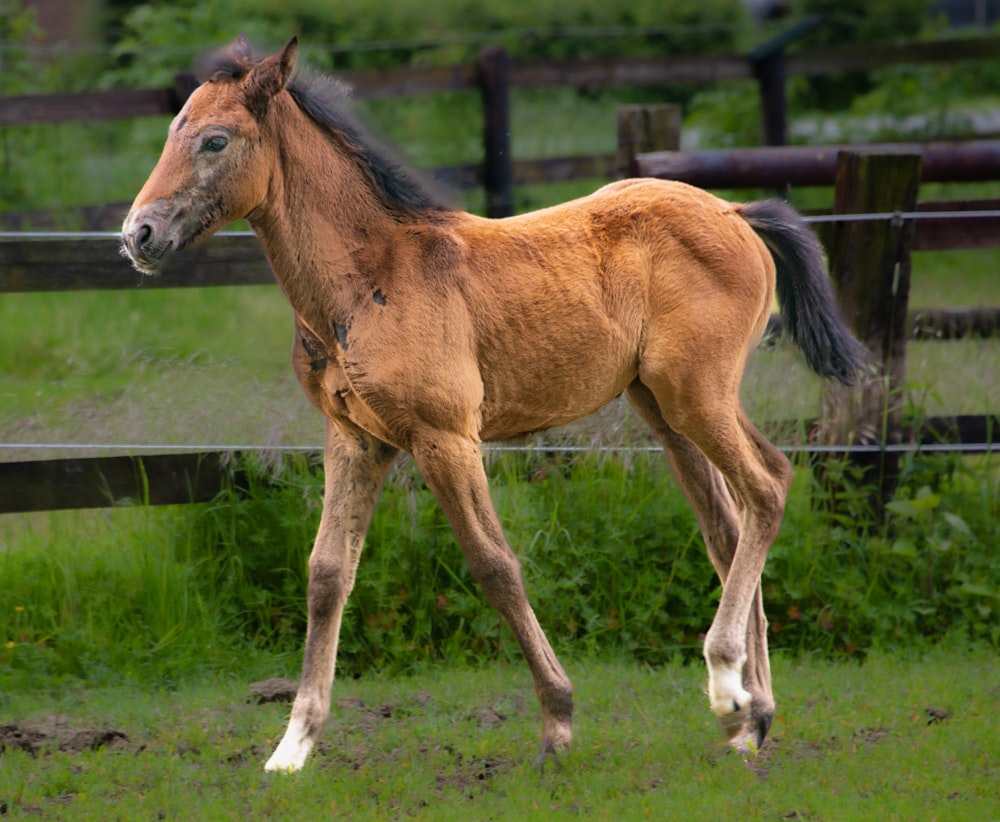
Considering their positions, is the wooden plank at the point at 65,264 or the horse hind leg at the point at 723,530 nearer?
the horse hind leg at the point at 723,530

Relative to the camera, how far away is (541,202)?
1183 centimetres

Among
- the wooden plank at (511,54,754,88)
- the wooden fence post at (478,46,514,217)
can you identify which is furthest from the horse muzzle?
the wooden plank at (511,54,754,88)

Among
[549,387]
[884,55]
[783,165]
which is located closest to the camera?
[549,387]

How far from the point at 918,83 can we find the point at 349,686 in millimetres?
14310

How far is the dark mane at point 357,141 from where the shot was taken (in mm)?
4027

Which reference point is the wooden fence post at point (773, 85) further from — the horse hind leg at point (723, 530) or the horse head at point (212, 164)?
the horse head at point (212, 164)

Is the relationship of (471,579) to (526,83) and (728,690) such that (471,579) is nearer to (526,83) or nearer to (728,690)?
(728,690)

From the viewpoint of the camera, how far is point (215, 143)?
3723 millimetres

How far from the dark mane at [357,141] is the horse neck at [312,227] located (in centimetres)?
5

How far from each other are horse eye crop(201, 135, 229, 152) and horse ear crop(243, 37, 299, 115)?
156mm

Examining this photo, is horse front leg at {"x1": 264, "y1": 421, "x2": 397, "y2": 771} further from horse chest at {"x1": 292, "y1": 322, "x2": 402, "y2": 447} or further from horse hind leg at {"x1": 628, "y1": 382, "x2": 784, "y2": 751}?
horse hind leg at {"x1": 628, "y1": 382, "x2": 784, "y2": 751}

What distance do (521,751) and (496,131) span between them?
284 inches

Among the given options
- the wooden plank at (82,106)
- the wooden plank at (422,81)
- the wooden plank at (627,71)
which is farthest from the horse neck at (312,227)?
the wooden plank at (627,71)

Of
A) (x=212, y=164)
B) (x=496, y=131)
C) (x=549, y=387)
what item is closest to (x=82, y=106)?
(x=496, y=131)
